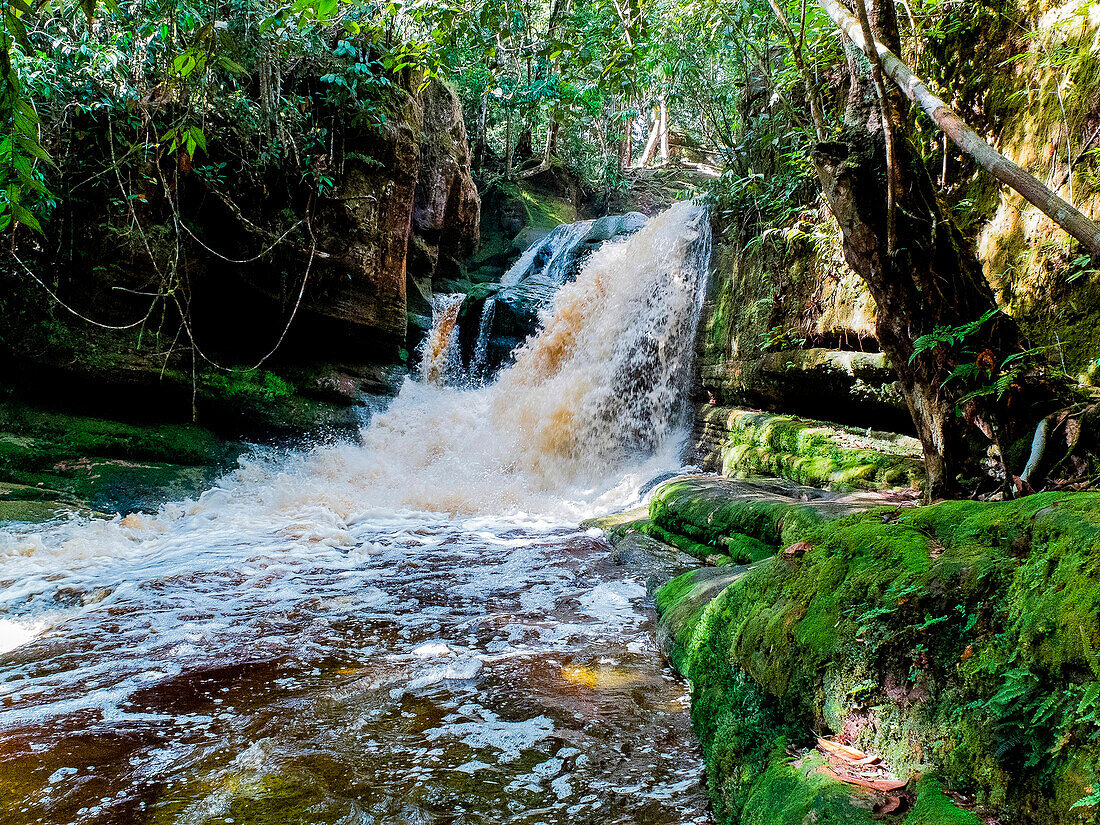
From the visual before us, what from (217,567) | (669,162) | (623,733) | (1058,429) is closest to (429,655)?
(623,733)

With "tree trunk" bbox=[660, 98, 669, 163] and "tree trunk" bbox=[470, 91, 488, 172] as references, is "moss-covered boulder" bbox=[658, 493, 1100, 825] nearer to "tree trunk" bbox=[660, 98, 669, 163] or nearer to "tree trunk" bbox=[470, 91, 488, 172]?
"tree trunk" bbox=[470, 91, 488, 172]

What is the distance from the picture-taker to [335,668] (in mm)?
3125

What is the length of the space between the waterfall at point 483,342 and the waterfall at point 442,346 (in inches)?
12.8

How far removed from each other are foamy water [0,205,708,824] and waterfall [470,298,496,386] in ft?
14.8

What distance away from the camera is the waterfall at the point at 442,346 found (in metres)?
12.1

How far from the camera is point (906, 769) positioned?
160cm

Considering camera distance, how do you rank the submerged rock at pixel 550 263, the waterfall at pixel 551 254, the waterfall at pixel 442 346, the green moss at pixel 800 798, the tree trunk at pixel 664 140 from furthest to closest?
the tree trunk at pixel 664 140, the waterfall at pixel 551 254, the submerged rock at pixel 550 263, the waterfall at pixel 442 346, the green moss at pixel 800 798

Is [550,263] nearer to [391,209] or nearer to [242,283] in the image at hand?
[391,209]

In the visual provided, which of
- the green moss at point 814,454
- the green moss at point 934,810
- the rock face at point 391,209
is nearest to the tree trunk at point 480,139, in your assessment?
the rock face at point 391,209

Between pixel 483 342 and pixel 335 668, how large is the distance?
9834 millimetres

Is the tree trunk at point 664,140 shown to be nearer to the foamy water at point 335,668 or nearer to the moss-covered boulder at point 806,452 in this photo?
the moss-covered boulder at point 806,452

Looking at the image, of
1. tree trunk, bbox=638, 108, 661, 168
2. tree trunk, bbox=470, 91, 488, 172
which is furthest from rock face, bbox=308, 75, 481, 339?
tree trunk, bbox=638, 108, 661, 168

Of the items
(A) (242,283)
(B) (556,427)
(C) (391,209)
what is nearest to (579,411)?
(B) (556,427)

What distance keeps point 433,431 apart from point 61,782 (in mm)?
8389
